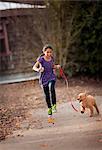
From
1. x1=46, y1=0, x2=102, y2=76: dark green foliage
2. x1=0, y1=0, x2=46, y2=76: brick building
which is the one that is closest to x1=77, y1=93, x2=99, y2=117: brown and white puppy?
x1=46, y1=0, x2=102, y2=76: dark green foliage

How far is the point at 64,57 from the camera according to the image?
13656 mm

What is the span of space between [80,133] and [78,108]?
2.21 m

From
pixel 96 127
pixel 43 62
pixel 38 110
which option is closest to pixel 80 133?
pixel 96 127

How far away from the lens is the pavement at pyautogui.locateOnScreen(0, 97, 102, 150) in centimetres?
638

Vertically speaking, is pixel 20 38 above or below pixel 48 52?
below

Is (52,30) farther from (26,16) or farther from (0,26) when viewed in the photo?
(0,26)

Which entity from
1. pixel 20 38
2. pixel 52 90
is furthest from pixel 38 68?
pixel 20 38

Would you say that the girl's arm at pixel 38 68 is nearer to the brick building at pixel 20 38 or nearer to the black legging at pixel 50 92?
the black legging at pixel 50 92

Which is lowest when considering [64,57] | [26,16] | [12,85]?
[12,85]

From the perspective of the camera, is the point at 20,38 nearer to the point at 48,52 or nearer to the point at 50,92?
the point at 50,92

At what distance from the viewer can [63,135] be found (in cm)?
699

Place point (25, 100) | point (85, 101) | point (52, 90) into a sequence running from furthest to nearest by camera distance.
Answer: point (25, 100) → point (85, 101) → point (52, 90)

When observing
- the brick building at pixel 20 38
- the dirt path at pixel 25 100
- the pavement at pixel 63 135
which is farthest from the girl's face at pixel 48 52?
the brick building at pixel 20 38

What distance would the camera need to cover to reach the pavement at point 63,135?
6.38 m
